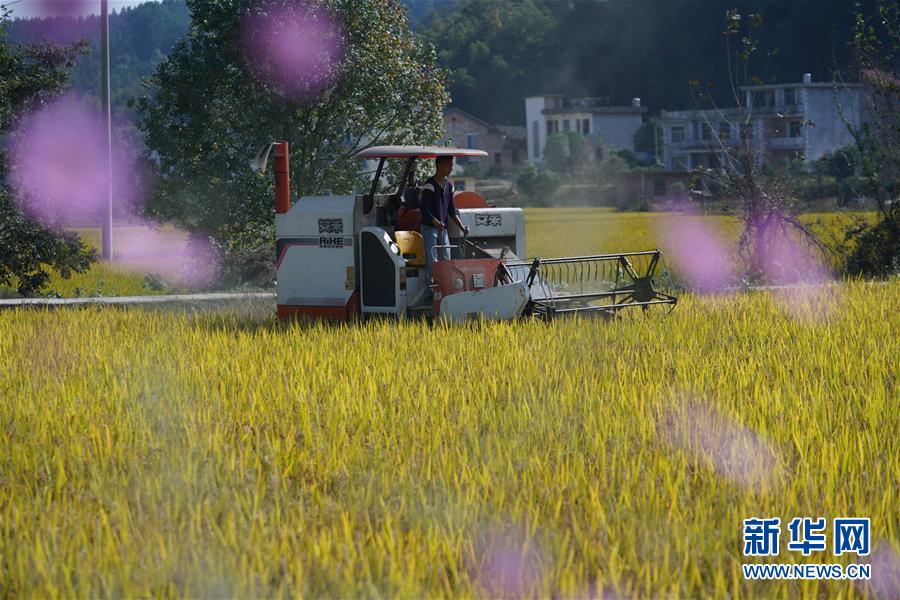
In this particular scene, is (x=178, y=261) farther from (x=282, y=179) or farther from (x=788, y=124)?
(x=788, y=124)

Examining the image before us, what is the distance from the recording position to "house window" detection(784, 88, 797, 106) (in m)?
85.2

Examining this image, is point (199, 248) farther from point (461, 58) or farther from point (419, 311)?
point (461, 58)

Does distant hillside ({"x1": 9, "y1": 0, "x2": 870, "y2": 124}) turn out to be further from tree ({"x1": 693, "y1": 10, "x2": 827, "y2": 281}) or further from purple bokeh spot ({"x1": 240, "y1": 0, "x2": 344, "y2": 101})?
purple bokeh spot ({"x1": 240, "y1": 0, "x2": 344, "y2": 101})

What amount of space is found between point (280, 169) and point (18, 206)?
6.99 m

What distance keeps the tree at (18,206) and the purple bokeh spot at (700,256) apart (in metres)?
9.83

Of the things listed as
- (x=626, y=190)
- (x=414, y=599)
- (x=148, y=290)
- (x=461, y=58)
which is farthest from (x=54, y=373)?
(x=461, y=58)

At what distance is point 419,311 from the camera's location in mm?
14180

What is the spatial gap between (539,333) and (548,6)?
96.1m

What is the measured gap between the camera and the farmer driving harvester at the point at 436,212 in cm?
1402

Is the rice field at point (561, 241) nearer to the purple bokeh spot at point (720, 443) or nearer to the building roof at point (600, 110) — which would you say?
the purple bokeh spot at point (720, 443)

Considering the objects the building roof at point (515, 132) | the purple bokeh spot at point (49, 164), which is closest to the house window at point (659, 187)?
the building roof at point (515, 132)

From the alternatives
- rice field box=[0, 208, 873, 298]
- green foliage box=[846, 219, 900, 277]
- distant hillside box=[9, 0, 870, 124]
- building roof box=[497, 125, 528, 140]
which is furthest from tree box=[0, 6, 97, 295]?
building roof box=[497, 125, 528, 140]

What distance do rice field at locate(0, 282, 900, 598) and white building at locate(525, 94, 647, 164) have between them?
89.4 metres

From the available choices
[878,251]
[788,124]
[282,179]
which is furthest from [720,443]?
[788,124]
